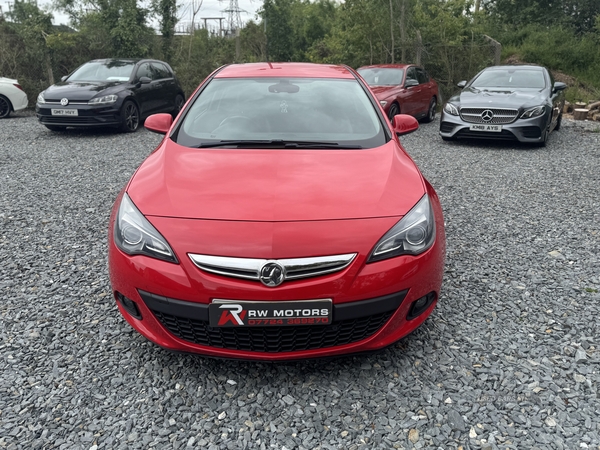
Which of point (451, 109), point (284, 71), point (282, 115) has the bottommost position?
point (451, 109)

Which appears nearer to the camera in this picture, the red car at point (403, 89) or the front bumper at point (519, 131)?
the front bumper at point (519, 131)

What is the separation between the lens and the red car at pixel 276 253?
2236 millimetres

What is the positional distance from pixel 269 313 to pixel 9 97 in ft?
41.7

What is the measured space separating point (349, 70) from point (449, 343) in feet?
8.13

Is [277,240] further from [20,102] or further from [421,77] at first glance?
[20,102]

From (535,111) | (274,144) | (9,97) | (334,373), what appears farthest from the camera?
(9,97)

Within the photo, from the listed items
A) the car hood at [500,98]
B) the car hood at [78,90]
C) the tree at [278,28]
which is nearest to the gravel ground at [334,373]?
the car hood at [500,98]

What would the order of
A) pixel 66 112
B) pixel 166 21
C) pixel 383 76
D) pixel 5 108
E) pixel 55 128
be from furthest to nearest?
1. pixel 166 21
2. pixel 5 108
3. pixel 383 76
4. pixel 55 128
5. pixel 66 112

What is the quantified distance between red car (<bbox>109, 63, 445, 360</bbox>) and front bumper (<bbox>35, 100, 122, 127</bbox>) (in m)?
7.31

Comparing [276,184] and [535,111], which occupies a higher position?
[276,184]

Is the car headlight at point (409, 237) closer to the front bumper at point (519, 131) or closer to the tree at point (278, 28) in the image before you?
the front bumper at point (519, 131)

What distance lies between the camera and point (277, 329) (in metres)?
2.31

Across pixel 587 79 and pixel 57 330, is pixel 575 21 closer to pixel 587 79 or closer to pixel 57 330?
pixel 587 79

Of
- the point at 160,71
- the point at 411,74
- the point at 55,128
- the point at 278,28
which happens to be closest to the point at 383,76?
the point at 411,74
